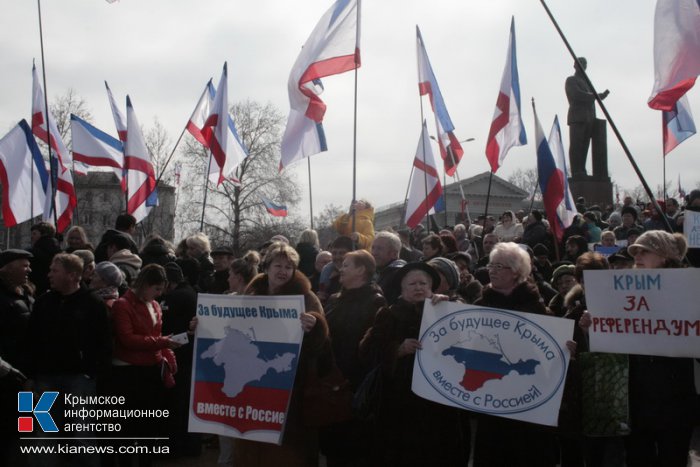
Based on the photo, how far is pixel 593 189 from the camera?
2173 cm

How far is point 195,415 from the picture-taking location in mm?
5113

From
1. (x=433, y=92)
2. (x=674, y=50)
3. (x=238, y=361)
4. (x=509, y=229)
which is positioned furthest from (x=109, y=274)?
(x=509, y=229)

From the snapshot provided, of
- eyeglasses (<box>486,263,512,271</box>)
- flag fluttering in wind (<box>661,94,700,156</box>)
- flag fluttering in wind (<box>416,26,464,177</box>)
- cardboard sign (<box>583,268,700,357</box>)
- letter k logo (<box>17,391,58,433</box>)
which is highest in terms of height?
flag fluttering in wind (<box>416,26,464,177</box>)

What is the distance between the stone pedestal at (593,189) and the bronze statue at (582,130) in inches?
7.0

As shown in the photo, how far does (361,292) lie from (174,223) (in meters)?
46.9

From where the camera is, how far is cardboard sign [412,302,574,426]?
14.5 feet

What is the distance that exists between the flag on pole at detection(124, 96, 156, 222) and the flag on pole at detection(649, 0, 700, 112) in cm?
779

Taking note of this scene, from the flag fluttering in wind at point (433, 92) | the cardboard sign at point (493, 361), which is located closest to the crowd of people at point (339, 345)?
the cardboard sign at point (493, 361)

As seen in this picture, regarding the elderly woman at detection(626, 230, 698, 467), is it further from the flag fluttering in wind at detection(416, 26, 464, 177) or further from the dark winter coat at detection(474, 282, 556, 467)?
the flag fluttering in wind at detection(416, 26, 464, 177)

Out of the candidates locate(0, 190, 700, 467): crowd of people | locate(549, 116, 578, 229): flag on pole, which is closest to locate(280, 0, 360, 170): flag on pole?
locate(0, 190, 700, 467): crowd of people

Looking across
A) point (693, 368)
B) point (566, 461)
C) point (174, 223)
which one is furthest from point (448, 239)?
point (174, 223)

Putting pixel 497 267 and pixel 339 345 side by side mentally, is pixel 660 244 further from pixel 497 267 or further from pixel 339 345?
pixel 339 345

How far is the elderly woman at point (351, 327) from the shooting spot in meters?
5.05

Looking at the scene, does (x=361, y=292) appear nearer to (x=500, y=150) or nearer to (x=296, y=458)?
(x=296, y=458)
